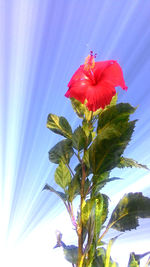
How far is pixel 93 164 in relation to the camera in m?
0.62

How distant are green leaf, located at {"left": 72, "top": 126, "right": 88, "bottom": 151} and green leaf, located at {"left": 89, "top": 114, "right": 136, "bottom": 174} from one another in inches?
1.4

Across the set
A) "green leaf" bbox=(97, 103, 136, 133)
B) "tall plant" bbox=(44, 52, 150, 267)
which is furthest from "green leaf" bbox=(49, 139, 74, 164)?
"green leaf" bbox=(97, 103, 136, 133)

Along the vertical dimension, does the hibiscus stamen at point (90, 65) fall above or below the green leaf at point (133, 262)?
above

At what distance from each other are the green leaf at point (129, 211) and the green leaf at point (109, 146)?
0.32ft

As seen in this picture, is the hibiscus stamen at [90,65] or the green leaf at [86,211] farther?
Result: the hibiscus stamen at [90,65]

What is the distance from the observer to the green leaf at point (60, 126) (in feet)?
2.29

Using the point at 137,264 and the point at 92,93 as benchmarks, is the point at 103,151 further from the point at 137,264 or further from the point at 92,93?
the point at 137,264

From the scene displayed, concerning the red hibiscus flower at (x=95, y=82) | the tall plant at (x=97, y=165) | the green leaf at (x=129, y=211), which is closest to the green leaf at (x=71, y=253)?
the tall plant at (x=97, y=165)

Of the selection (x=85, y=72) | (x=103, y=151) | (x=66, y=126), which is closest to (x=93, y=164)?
(x=103, y=151)

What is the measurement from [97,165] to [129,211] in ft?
0.48

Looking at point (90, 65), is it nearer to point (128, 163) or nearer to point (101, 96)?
point (101, 96)

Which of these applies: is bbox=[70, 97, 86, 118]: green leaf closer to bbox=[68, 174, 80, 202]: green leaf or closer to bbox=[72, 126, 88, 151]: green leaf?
bbox=[72, 126, 88, 151]: green leaf

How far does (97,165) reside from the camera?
620 mm

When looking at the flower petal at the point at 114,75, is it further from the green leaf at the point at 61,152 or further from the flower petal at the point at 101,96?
the green leaf at the point at 61,152
